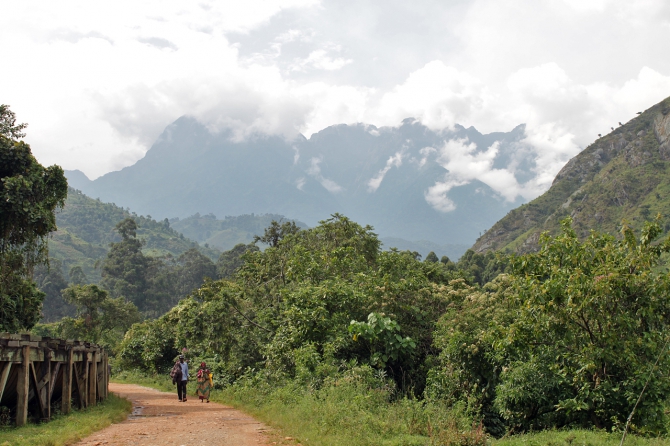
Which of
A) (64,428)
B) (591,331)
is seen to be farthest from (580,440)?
(64,428)

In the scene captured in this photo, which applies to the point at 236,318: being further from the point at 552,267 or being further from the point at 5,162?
the point at 552,267

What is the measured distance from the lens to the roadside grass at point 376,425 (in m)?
8.66

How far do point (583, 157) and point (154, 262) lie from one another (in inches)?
3749

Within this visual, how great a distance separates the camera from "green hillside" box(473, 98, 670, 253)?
80438 mm

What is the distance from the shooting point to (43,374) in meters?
10.8

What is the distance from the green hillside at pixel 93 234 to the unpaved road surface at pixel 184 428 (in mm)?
124913

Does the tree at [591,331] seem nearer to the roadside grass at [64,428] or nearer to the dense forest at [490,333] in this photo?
the dense forest at [490,333]

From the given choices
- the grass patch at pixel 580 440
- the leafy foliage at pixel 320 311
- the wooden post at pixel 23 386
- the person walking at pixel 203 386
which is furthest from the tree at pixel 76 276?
the grass patch at pixel 580 440

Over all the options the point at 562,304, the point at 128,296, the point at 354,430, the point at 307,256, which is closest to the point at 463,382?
the point at 562,304

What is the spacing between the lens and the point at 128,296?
86.8 m

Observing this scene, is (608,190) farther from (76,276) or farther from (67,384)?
(76,276)

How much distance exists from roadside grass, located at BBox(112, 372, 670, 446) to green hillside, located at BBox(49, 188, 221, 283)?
128113 mm

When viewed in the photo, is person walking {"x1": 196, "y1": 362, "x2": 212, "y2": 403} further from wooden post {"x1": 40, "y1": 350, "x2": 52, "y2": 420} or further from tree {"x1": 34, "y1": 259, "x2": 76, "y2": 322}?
tree {"x1": 34, "y1": 259, "x2": 76, "y2": 322}

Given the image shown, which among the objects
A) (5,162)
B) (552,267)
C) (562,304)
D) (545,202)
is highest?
(545,202)
